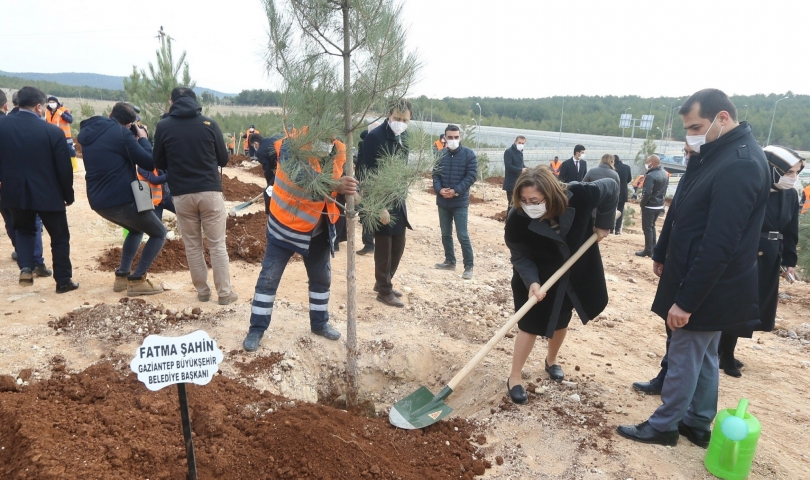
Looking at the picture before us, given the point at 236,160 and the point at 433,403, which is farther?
the point at 236,160

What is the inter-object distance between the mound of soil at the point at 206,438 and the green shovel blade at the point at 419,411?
49 mm

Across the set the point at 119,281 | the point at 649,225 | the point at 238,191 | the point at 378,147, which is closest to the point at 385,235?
the point at 378,147

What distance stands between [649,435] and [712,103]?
1832 millimetres

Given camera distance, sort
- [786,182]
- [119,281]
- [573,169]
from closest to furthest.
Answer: [786,182] → [119,281] → [573,169]

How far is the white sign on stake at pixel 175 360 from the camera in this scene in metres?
1.97

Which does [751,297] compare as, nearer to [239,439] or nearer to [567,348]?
[567,348]

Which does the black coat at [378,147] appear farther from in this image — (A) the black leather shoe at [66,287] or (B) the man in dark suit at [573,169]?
(B) the man in dark suit at [573,169]

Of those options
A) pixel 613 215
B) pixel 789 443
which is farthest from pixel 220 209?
pixel 789 443

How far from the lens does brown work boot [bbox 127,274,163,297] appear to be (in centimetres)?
459

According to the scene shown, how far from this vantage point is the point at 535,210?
9.67 feet

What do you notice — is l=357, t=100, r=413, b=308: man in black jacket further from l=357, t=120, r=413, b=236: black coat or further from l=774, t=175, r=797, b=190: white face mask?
l=774, t=175, r=797, b=190: white face mask

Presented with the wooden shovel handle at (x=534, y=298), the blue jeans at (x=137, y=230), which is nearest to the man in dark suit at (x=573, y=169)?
the wooden shovel handle at (x=534, y=298)

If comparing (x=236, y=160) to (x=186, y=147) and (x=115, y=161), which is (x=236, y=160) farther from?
(x=186, y=147)

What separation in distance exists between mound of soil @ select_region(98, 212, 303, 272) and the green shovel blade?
362 cm
